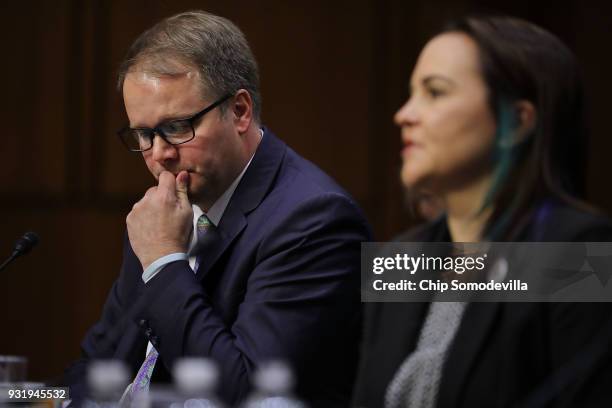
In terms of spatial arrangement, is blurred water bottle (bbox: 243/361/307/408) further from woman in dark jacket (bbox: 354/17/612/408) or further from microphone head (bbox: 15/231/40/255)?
microphone head (bbox: 15/231/40/255)

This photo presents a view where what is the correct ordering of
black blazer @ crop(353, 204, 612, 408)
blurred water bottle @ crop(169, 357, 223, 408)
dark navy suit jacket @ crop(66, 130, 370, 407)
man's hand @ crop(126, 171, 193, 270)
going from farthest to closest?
man's hand @ crop(126, 171, 193, 270)
dark navy suit jacket @ crop(66, 130, 370, 407)
black blazer @ crop(353, 204, 612, 408)
blurred water bottle @ crop(169, 357, 223, 408)

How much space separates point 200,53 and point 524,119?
3.11 feet

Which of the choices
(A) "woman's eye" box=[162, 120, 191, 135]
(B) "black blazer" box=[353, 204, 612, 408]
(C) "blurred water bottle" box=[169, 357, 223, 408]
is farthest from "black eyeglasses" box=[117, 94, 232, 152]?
(C) "blurred water bottle" box=[169, 357, 223, 408]

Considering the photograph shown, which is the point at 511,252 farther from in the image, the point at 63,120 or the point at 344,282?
the point at 63,120

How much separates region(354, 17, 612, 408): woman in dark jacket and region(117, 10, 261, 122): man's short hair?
2.47ft

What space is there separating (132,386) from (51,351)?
80.8 inches

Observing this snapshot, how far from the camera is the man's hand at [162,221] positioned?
2.06 m

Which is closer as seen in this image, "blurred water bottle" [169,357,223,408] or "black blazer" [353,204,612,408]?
"blurred water bottle" [169,357,223,408]

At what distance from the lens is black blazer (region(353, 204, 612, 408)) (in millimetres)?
1371

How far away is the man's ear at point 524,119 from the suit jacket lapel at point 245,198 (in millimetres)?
844

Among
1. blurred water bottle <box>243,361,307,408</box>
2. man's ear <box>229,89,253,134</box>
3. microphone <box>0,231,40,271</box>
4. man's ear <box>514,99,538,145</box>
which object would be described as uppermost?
man's ear <box>229,89,253,134</box>

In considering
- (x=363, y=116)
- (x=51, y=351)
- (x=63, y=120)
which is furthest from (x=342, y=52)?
(x=51, y=351)

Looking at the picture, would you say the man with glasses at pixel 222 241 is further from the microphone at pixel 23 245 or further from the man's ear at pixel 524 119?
the man's ear at pixel 524 119

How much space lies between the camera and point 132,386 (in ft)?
6.47
